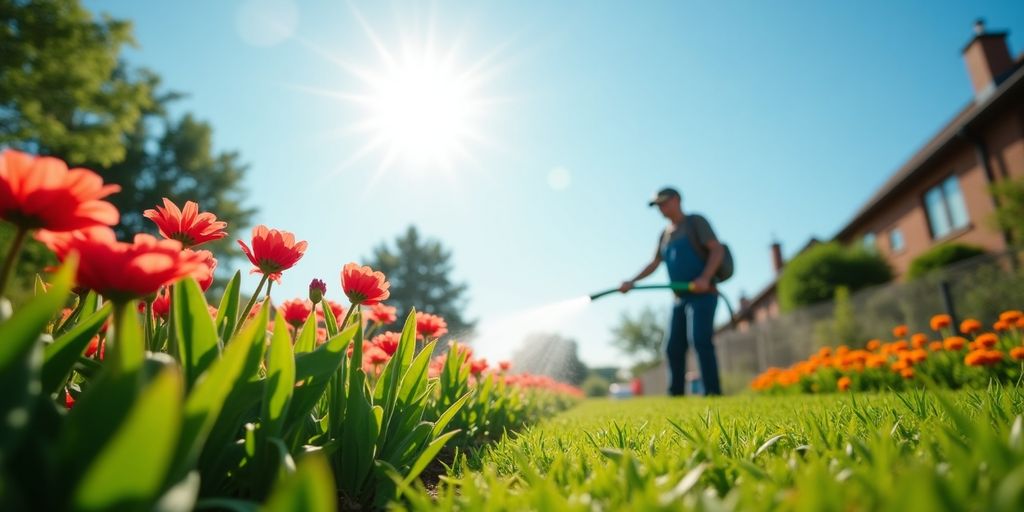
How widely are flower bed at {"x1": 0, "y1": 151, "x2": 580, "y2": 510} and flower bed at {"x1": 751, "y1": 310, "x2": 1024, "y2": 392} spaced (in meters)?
2.92

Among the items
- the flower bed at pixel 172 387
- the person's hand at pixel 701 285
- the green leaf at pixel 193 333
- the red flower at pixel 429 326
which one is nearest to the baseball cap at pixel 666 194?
the person's hand at pixel 701 285

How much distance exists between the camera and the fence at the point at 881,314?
284 inches

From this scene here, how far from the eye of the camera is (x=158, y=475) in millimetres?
622

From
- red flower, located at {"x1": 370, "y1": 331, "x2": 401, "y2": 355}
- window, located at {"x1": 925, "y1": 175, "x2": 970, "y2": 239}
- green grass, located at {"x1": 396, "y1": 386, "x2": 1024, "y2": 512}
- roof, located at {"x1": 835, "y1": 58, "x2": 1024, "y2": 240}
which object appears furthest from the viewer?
window, located at {"x1": 925, "y1": 175, "x2": 970, "y2": 239}

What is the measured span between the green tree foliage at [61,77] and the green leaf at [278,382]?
46.2 ft

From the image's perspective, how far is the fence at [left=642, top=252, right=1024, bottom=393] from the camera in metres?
7.22

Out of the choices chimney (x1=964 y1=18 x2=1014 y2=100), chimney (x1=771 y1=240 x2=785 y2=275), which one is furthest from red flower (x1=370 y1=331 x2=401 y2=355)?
chimney (x1=771 y1=240 x2=785 y2=275)

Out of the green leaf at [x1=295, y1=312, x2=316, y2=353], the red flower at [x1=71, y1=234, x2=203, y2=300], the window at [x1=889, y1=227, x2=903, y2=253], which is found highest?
the window at [x1=889, y1=227, x2=903, y2=253]

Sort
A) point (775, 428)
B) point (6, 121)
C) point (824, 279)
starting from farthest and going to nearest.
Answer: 1. point (824, 279)
2. point (6, 121)
3. point (775, 428)

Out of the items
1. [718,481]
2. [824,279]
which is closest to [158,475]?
[718,481]

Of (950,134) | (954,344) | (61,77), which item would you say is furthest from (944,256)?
(61,77)

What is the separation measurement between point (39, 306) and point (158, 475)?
1.05 feet

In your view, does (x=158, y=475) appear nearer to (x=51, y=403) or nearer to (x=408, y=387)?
(x=51, y=403)

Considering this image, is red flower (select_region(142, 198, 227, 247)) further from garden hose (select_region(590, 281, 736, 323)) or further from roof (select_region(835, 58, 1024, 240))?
roof (select_region(835, 58, 1024, 240))
